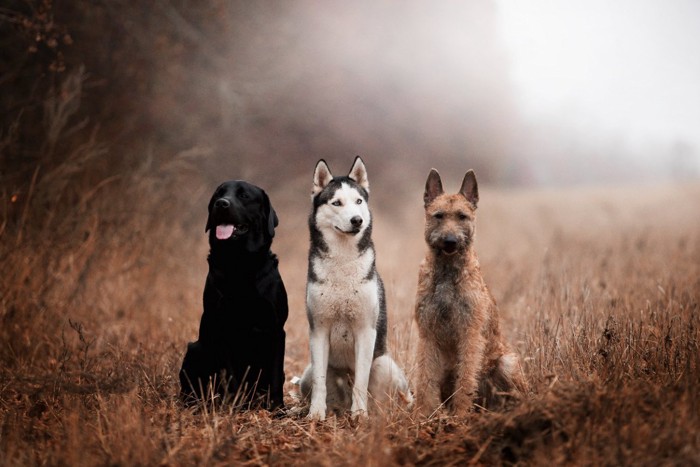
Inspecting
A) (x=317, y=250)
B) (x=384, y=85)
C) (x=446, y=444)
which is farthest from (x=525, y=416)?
(x=384, y=85)

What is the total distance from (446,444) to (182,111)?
1077cm

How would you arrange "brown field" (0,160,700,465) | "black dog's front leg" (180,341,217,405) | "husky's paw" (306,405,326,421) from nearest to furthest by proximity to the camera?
"brown field" (0,160,700,465) → "husky's paw" (306,405,326,421) → "black dog's front leg" (180,341,217,405)

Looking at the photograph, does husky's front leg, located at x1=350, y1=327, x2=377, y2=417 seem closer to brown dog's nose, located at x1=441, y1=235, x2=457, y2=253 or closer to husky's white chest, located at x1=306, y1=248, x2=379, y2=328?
husky's white chest, located at x1=306, y1=248, x2=379, y2=328

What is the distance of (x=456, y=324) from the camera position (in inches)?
167

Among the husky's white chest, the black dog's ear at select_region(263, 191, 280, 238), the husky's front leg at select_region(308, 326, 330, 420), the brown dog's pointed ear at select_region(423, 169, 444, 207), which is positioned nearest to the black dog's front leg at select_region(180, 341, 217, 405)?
the husky's front leg at select_region(308, 326, 330, 420)

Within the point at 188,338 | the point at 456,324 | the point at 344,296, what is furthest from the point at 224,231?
the point at 188,338

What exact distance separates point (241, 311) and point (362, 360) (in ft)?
3.11

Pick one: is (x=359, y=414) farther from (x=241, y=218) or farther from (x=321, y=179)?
(x=321, y=179)

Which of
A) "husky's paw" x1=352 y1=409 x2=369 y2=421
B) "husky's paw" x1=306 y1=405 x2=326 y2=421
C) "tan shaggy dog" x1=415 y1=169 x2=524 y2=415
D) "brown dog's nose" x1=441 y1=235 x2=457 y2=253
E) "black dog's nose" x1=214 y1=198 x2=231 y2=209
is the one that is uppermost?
"black dog's nose" x1=214 y1=198 x2=231 y2=209

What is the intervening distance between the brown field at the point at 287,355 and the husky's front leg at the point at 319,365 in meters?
0.19

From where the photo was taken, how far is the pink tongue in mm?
4223

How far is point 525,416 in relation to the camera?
325 cm

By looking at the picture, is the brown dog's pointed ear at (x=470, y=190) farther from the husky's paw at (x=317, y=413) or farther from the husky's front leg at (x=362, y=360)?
the husky's paw at (x=317, y=413)

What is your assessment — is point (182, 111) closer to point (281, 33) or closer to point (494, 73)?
point (281, 33)
